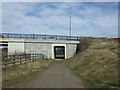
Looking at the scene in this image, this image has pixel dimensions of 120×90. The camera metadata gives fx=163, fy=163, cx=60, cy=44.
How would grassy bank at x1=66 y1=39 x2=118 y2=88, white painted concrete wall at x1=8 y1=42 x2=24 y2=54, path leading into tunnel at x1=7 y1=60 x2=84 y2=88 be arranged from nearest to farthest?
path leading into tunnel at x1=7 y1=60 x2=84 y2=88, grassy bank at x1=66 y1=39 x2=118 y2=88, white painted concrete wall at x1=8 y1=42 x2=24 y2=54

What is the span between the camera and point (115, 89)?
7.55 metres

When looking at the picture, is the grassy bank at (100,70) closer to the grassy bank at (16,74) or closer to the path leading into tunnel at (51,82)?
the path leading into tunnel at (51,82)

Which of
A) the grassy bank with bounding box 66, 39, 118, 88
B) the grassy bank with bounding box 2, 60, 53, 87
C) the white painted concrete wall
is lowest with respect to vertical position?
the grassy bank with bounding box 2, 60, 53, 87

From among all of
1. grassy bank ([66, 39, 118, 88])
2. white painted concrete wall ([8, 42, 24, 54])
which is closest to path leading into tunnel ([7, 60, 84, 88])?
grassy bank ([66, 39, 118, 88])

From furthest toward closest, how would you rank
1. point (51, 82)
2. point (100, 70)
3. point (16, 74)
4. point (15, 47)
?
point (15, 47), point (16, 74), point (100, 70), point (51, 82)

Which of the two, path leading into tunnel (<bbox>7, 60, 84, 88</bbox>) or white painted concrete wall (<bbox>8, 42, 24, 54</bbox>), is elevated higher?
white painted concrete wall (<bbox>8, 42, 24, 54</bbox>)

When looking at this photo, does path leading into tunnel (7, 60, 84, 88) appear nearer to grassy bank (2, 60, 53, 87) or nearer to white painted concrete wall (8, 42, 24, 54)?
grassy bank (2, 60, 53, 87)

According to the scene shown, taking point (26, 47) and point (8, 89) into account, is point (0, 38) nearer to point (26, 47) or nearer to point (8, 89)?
point (26, 47)

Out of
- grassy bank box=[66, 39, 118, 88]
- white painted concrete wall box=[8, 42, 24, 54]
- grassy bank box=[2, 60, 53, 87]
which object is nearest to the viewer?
grassy bank box=[66, 39, 118, 88]

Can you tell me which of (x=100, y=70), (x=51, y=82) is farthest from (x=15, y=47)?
(x=51, y=82)

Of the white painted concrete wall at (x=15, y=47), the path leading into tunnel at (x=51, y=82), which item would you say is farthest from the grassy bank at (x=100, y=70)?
the white painted concrete wall at (x=15, y=47)

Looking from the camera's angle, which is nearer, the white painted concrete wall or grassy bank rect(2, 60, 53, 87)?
grassy bank rect(2, 60, 53, 87)

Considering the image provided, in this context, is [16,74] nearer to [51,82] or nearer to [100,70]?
[51,82]

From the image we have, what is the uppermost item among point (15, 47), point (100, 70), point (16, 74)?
point (15, 47)
